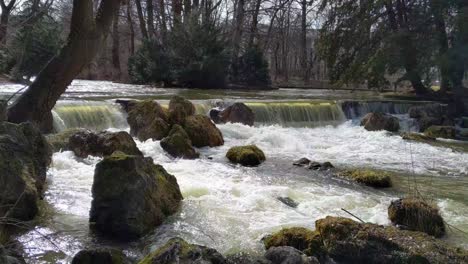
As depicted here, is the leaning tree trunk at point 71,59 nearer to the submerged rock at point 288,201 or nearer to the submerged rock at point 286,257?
the submerged rock at point 288,201

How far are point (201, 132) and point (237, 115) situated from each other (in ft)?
10.4

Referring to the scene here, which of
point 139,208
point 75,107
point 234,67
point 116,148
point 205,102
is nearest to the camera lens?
point 139,208

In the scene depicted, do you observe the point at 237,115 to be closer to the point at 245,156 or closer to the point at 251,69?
the point at 245,156

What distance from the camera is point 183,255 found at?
169 inches

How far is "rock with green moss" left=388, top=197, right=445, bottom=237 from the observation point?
628cm

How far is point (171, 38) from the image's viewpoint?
87.6 ft

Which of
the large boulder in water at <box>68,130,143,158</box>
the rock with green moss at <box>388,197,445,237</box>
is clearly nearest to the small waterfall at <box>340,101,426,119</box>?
the large boulder in water at <box>68,130,143,158</box>

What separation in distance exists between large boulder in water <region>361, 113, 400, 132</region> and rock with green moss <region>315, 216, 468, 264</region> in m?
11.4

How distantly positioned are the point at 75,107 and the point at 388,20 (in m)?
15.2

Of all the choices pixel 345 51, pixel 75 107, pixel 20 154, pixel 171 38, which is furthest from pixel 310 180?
pixel 171 38

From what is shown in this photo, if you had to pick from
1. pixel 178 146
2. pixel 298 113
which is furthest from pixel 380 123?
pixel 178 146

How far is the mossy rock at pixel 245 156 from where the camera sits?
10.6 m

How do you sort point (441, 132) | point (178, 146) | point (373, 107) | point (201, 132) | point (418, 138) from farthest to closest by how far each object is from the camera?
point (373, 107)
point (441, 132)
point (418, 138)
point (201, 132)
point (178, 146)

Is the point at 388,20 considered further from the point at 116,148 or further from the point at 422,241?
the point at 422,241
